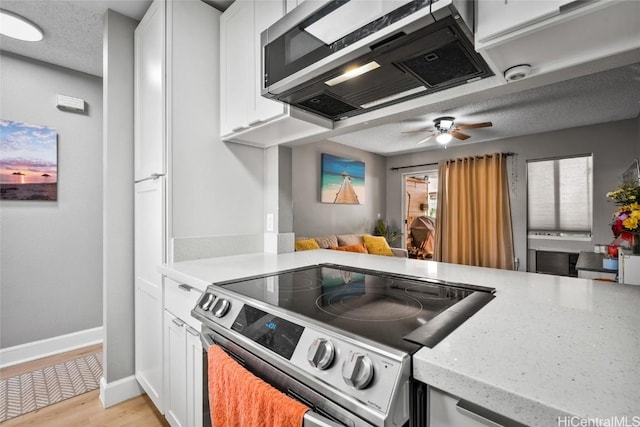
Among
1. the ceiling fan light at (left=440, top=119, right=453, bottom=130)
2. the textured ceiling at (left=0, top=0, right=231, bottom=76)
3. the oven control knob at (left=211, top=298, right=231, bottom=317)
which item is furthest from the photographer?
the ceiling fan light at (left=440, top=119, right=453, bottom=130)

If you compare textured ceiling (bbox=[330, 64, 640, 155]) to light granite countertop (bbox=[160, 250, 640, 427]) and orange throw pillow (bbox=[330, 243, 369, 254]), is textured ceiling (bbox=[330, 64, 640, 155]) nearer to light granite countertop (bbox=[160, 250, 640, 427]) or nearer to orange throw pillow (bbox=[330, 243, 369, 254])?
orange throw pillow (bbox=[330, 243, 369, 254])

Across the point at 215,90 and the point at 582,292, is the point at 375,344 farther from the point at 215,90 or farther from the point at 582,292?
the point at 215,90

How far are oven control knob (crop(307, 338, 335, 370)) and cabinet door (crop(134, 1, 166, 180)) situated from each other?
4.71 feet

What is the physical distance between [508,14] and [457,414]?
3.14 feet

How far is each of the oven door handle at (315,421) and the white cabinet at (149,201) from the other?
131 cm

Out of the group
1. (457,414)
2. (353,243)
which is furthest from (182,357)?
(353,243)

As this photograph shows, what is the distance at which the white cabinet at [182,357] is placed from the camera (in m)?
1.30

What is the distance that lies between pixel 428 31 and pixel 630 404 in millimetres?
928

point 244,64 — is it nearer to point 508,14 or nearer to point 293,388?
point 508,14

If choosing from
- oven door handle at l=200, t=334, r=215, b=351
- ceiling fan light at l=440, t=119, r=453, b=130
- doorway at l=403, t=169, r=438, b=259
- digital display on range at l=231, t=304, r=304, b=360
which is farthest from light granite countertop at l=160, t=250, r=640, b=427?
doorway at l=403, t=169, r=438, b=259

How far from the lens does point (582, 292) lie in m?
1.02

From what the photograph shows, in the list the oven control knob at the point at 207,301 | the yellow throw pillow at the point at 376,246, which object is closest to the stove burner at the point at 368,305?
the oven control knob at the point at 207,301

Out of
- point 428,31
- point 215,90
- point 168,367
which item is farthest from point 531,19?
point 168,367

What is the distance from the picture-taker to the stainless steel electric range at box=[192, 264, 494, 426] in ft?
1.98
